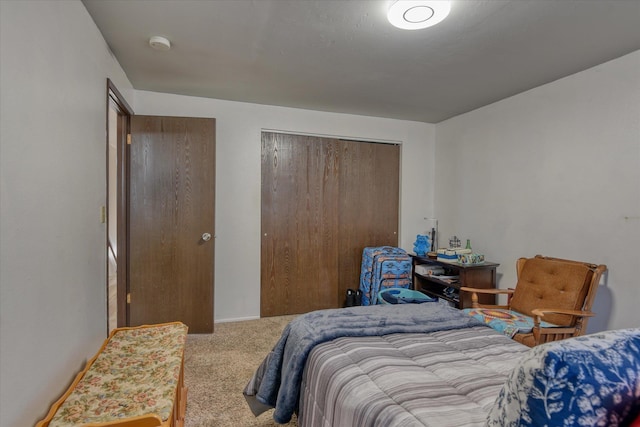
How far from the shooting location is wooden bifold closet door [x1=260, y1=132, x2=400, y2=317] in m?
3.78

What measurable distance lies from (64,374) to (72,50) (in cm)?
160

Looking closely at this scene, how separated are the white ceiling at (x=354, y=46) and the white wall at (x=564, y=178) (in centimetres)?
22

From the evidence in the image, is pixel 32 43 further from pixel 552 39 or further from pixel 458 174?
pixel 458 174

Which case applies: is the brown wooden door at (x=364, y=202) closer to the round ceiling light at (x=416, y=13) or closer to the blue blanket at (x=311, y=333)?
the blue blanket at (x=311, y=333)

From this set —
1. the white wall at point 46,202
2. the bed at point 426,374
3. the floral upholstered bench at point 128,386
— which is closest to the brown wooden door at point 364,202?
the bed at point 426,374

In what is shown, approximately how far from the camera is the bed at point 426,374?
668 mm

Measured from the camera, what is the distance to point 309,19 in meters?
1.97

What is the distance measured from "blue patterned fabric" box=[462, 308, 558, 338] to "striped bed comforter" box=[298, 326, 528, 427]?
Answer: 0.65 metres

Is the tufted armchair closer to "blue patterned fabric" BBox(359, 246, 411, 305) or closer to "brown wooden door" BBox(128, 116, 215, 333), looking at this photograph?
"blue patterned fabric" BBox(359, 246, 411, 305)

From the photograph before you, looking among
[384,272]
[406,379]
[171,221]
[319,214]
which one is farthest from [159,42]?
[384,272]

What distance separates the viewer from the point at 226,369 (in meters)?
2.52

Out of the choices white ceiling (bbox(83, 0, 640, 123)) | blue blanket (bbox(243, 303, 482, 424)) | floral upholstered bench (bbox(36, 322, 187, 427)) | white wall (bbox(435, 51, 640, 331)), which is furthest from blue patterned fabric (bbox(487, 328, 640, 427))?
white wall (bbox(435, 51, 640, 331))

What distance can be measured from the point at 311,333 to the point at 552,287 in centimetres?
204

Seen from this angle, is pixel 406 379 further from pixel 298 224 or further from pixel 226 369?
pixel 298 224
